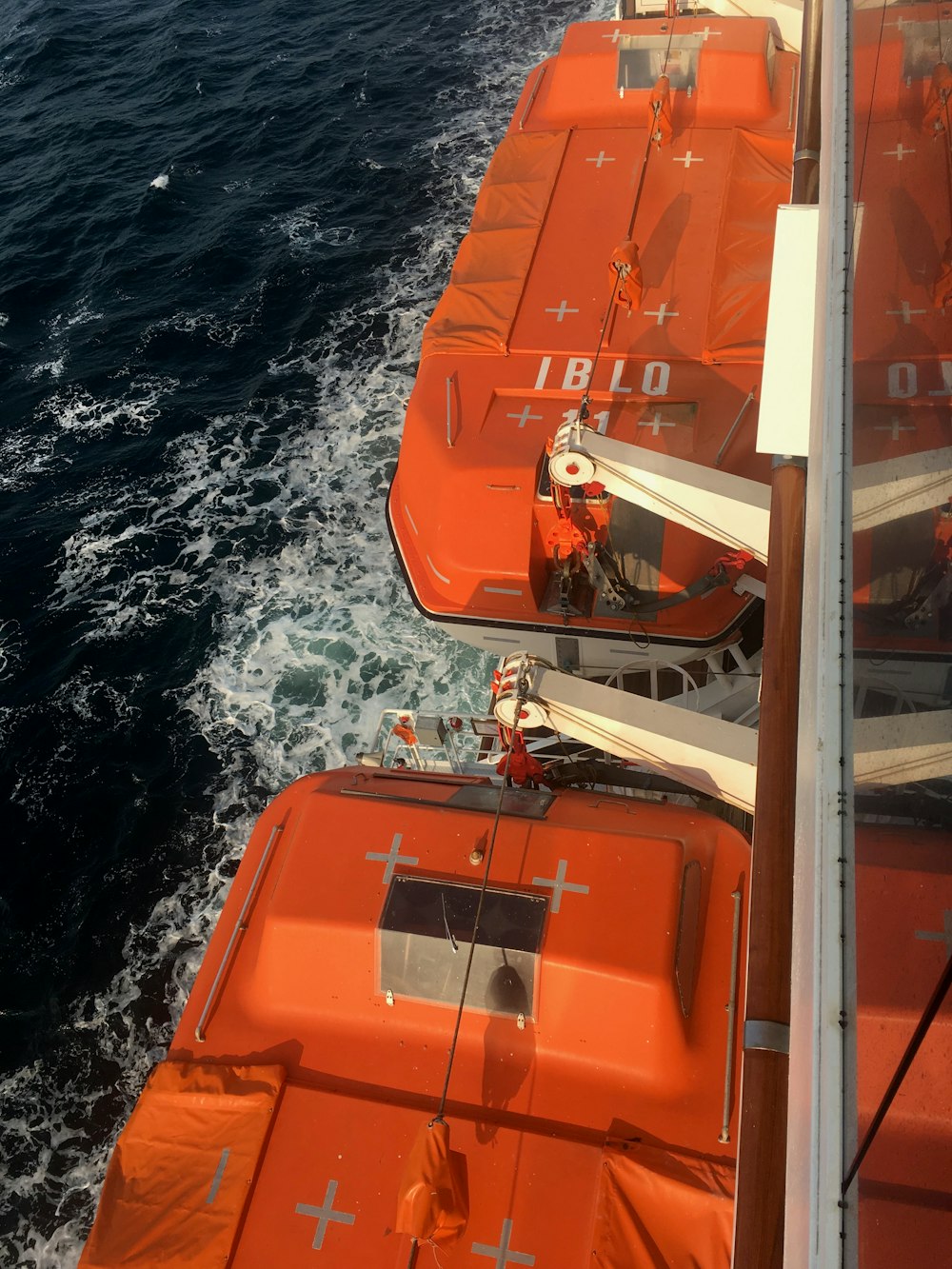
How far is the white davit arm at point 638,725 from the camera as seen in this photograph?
5211 mm

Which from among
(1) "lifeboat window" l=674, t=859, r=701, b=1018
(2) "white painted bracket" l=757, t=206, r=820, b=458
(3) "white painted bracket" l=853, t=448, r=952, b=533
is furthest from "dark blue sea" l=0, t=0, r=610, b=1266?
(3) "white painted bracket" l=853, t=448, r=952, b=533

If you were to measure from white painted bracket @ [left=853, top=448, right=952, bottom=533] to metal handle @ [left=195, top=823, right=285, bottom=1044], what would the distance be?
15.9 feet

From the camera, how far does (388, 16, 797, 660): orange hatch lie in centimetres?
828

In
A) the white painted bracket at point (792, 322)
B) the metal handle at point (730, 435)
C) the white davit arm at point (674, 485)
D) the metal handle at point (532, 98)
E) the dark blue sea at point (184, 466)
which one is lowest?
the dark blue sea at point (184, 466)

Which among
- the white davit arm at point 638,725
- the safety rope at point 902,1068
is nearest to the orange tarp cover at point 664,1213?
the white davit arm at point 638,725

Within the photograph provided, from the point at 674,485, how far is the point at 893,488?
3.55 meters

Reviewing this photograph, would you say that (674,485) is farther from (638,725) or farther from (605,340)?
(605,340)

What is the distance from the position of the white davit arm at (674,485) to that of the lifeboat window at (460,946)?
2743 millimetres

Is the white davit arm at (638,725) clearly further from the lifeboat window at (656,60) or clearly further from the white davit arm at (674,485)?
the lifeboat window at (656,60)

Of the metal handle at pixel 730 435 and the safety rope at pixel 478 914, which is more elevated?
the metal handle at pixel 730 435

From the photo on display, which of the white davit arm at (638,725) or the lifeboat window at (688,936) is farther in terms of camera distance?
the white davit arm at (638,725)

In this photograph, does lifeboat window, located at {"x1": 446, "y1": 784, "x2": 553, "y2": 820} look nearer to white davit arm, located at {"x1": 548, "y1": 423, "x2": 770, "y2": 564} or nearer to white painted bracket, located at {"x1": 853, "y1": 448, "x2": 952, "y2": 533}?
white davit arm, located at {"x1": 548, "y1": 423, "x2": 770, "y2": 564}

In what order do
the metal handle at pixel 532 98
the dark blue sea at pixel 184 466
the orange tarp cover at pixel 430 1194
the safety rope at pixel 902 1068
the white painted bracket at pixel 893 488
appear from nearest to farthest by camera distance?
the safety rope at pixel 902 1068
the white painted bracket at pixel 893 488
the orange tarp cover at pixel 430 1194
the dark blue sea at pixel 184 466
the metal handle at pixel 532 98

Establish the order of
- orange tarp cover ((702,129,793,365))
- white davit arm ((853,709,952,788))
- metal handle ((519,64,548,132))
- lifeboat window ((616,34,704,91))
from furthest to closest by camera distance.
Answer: metal handle ((519,64,548,132)), lifeboat window ((616,34,704,91)), orange tarp cover ((702,129,793,365)), white davit arm ((853,709,952,788))
